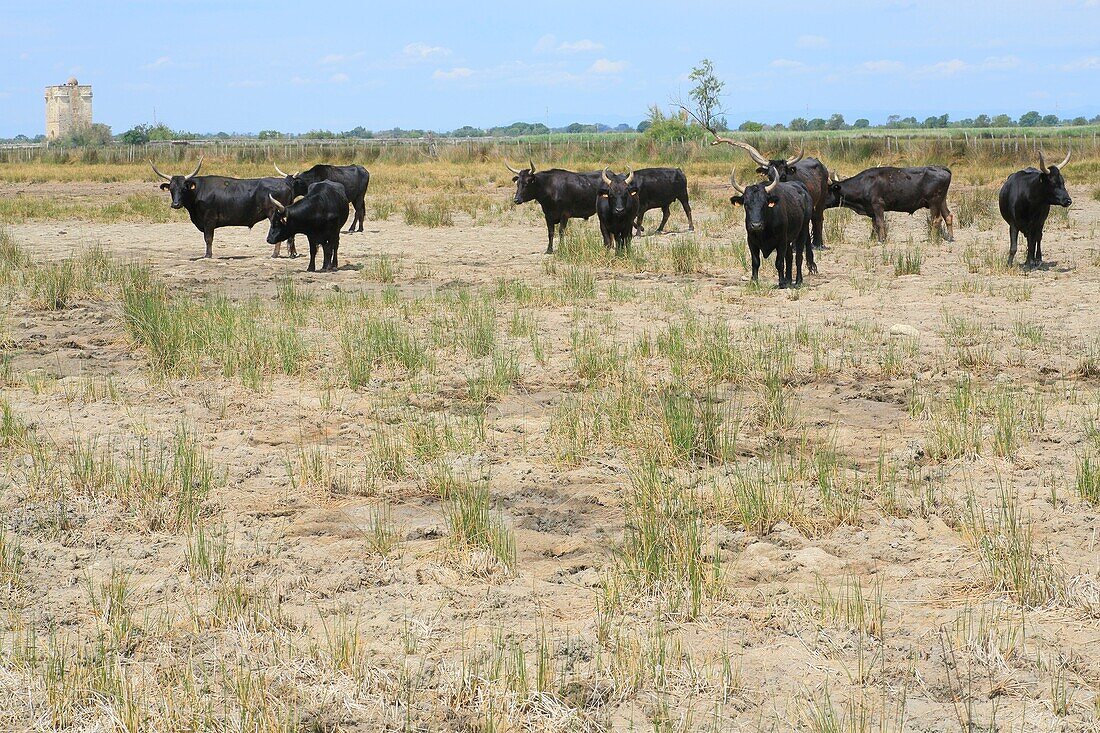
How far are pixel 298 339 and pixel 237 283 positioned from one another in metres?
4.76

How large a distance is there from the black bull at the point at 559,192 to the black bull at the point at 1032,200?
620 centimetres

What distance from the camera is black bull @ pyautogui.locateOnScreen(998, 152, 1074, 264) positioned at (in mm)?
13219

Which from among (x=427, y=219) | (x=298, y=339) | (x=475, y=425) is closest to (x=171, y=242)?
(x=427, y=219)

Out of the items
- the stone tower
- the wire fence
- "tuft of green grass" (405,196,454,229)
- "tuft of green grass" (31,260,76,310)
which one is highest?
the stone tower

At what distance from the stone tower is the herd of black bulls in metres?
110

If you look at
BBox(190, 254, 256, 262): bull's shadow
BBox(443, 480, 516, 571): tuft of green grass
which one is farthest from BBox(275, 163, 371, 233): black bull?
BBox(443, 480, 516, 571): tuft of green grass

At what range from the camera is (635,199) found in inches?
643

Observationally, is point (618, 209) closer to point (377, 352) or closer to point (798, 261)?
point (798, 261)

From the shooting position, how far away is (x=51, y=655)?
408 centimetres

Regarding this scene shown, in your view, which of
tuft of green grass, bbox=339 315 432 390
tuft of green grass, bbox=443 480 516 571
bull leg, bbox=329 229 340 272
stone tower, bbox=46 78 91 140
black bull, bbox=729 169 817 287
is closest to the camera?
tuft of green grass, bbox=443 480 516 571

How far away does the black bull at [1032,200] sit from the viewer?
43.4 ft

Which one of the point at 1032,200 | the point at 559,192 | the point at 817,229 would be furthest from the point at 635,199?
the point at 1032,200

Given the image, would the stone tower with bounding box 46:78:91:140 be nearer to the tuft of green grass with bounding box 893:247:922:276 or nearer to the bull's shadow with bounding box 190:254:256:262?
the bull's shadow with bounding box 190:254:256:262

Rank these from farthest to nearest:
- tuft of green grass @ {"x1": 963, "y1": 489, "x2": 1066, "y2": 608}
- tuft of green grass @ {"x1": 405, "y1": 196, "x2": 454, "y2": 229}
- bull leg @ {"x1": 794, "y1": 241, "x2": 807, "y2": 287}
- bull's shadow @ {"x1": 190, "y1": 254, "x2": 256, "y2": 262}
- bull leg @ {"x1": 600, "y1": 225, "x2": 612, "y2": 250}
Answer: tuft of green grass @ {"x1": 405, "y1": 196, "x2": 454, "y2": 229}
bull leg @ {"x1": 600, "y1": 225, "x2": 612, "y2": 250}
bull's shadow @ {"x1": 190, "y1": 254, "x2": 256, "y2": 262}
bull leg @ {"x1": 794, "y1": 241, "x2": 807, "y2": 287}
tuft of green grass @ {"x1": 963, "y1": 489, "x2": 1066, "y2": 608}
